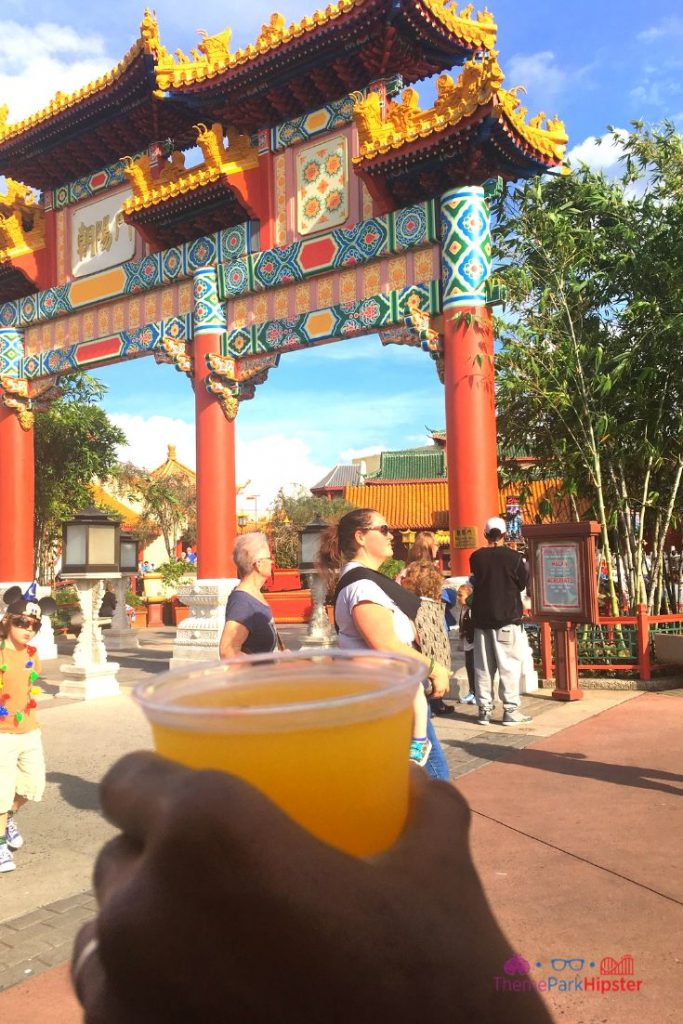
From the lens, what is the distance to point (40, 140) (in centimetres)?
1248

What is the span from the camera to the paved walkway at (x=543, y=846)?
8.53 feet

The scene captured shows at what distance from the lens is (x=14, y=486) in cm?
1326

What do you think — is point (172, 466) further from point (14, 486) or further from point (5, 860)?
point (5, 860)

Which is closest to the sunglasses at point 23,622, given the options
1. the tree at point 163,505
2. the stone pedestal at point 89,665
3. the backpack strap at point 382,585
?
the backpack strap at point 382,585

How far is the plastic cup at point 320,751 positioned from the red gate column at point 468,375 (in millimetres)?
7838

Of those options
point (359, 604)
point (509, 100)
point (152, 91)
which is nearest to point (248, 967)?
point (359, 604)

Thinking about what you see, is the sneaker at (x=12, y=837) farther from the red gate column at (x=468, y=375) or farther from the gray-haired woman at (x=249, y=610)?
the red gate column at (x=468, y=375)

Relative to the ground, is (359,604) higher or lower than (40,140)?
lower

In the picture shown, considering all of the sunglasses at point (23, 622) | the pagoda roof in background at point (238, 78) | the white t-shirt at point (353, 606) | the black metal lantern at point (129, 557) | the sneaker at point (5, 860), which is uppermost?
the pagoda roof in background at point (238, 78)

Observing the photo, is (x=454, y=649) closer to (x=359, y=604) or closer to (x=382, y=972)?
(x=359, y=604)

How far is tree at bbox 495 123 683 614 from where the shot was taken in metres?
8.39

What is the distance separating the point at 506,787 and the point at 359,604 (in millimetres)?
2542
